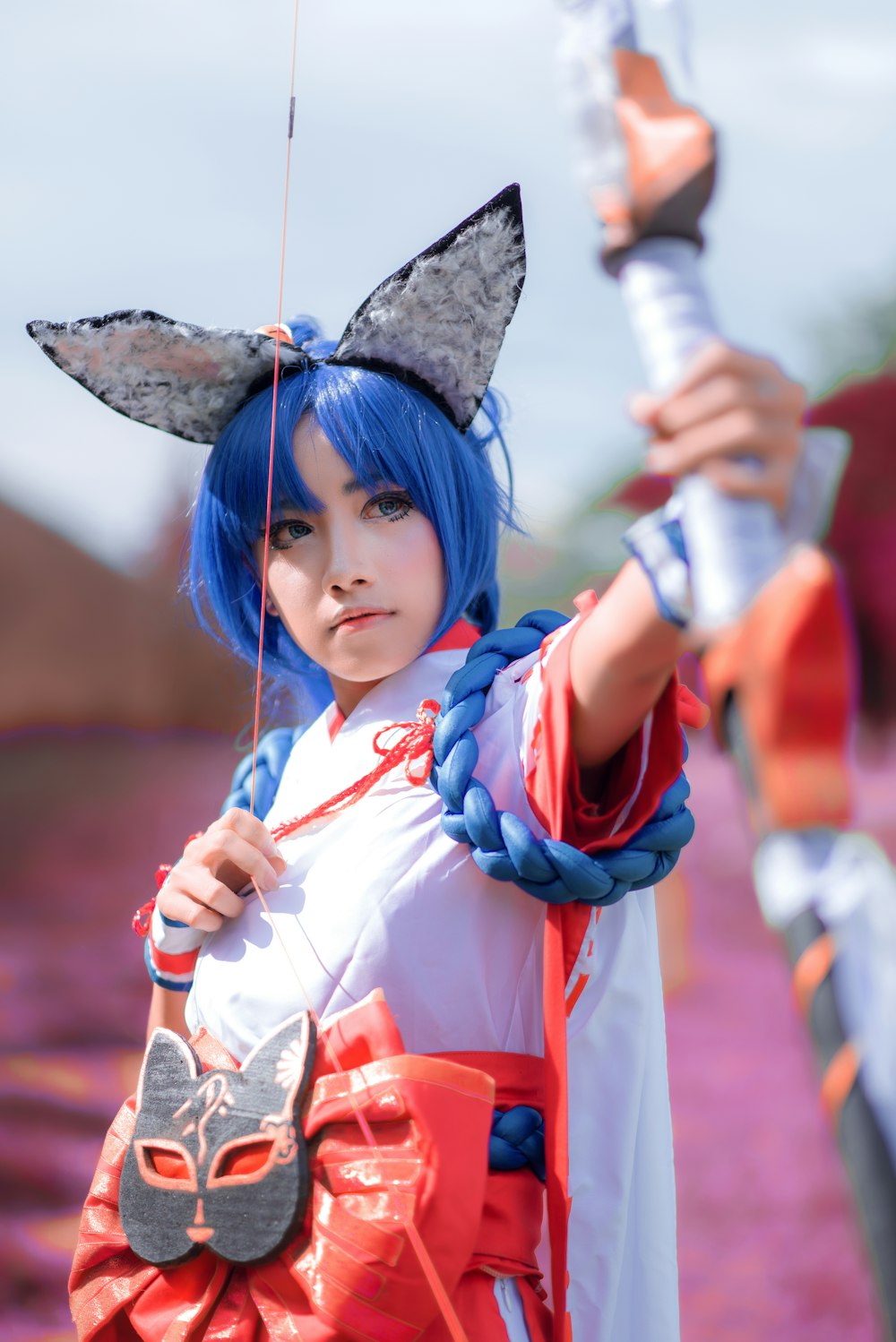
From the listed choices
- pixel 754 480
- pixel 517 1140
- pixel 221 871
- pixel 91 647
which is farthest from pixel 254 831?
pixel 91 647

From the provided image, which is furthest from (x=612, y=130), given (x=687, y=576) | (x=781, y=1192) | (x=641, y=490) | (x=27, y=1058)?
(x=27, y=1058)

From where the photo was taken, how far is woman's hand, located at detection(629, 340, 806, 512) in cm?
49

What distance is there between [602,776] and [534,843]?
0.21ft

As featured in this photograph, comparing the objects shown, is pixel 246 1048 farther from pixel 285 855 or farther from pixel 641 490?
pixel 641 490

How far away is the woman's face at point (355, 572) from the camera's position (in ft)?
2.90

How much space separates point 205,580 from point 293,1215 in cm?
52

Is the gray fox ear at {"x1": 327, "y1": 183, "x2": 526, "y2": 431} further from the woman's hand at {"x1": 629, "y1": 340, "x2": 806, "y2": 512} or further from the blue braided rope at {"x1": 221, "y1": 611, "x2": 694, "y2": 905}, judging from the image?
the woman's hand at {"x1": 629, "y1": 340, "x2": 806, "y2": 512}

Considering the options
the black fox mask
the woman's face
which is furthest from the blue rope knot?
the woman's face

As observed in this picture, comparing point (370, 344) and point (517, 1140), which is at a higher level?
point (370, 344)

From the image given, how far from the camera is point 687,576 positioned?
59cm

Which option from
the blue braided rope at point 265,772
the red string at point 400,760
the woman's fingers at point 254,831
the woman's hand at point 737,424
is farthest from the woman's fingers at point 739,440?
the blue braided rope at point 265,772

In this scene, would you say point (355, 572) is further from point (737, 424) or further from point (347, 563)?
point (737, 424)

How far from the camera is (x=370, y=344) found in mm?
929

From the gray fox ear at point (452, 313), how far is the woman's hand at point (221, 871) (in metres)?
0.36
